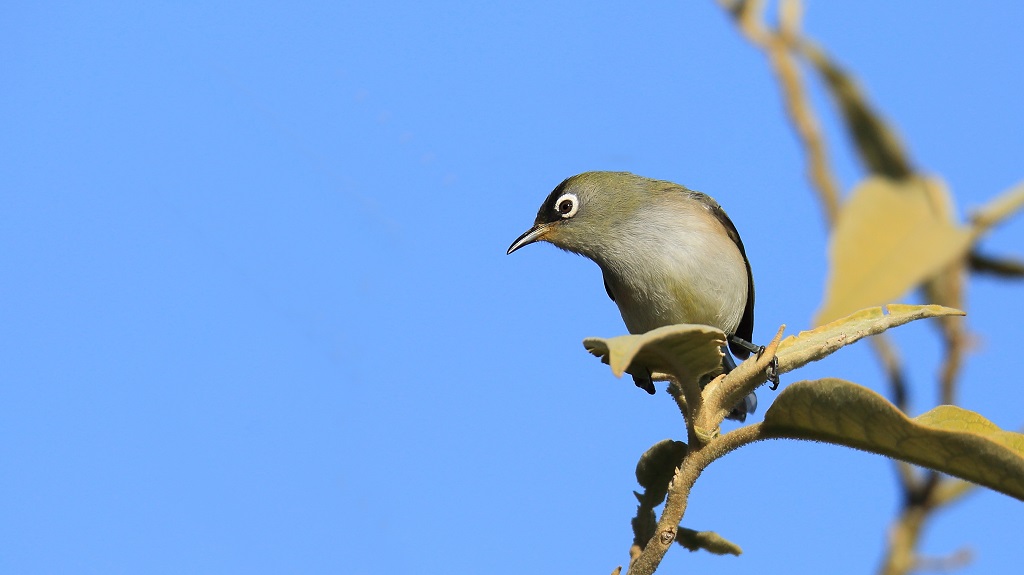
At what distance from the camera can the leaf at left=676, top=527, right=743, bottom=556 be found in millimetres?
2498

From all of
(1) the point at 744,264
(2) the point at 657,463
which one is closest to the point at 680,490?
(2) the point at 657,463

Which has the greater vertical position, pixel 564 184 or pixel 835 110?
pixel 564 184

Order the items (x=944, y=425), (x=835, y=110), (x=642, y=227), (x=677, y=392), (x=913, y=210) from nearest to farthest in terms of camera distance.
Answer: (x=944, y=425) → (x=677, y=392) → (x=913, y=210) → (x=835, y=110) → (x=642, y=227)

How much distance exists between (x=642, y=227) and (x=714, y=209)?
0.72 m

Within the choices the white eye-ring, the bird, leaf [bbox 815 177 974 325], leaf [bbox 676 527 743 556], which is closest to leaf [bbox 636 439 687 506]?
leaf [bbox 676 527 743 556]

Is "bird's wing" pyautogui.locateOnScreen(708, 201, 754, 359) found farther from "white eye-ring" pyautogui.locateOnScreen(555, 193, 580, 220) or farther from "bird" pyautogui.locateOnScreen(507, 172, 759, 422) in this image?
"white eye-ring" pyautogui.locateOnScreen(555, 193, 580, 220)

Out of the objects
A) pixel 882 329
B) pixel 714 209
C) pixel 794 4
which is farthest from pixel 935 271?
pixel 714 209

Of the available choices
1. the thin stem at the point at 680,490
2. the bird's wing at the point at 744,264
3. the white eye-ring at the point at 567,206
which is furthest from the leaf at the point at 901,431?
the white eye-ring at the point at 567,206

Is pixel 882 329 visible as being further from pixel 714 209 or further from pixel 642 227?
pixel 714 209

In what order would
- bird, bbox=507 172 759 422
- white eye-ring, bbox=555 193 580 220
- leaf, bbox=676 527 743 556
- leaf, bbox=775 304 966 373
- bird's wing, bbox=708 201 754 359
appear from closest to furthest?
1. leaf, bbox=775 304 966 373
2. leaf, bbox=676 527 743 556
3. bird, bbox=507 172 759 422
4. bird's wing, bbox=708 201 754 359
5. white eye-ring, bbox=555 193 580 220

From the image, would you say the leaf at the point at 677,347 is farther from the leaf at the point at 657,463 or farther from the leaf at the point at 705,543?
the leaf at the point at 705,543

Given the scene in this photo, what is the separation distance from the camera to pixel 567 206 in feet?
22.1

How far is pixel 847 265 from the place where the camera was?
2678 mm

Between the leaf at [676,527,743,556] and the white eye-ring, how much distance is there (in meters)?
4.34
